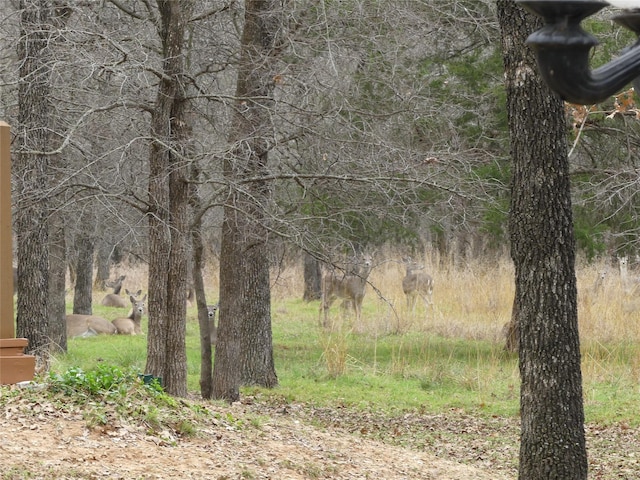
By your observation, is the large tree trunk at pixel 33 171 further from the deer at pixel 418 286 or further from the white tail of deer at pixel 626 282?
the white tail of deer at pixel 626 282

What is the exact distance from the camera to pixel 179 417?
7742 millimetres

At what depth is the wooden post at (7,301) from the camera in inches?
320

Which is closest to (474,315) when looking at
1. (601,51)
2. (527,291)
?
(601,51)

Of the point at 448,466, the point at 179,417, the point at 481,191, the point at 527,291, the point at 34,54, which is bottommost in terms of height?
the point at 448,466

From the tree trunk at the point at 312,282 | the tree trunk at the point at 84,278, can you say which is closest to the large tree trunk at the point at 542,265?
the tree trunk at the point at 84,278

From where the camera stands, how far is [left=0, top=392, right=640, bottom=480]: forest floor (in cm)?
645

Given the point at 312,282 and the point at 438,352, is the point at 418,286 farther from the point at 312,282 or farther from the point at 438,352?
the point at 312,282

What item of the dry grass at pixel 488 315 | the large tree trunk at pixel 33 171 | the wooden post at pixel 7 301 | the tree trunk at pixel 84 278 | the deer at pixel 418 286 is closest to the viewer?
the wooden post at pixel 7 301

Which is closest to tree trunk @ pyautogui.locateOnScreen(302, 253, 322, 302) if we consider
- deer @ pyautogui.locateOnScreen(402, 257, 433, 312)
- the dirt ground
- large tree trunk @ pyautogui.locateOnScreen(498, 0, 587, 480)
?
deer @ pyautogui.locateOnScreen(402, 257, 433, 312)

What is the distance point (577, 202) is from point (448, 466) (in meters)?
7.04

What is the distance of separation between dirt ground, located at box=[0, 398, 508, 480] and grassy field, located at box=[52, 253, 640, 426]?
82.7 inches

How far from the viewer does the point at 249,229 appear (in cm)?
1120

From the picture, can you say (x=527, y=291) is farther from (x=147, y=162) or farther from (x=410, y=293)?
(x=410, y=293)

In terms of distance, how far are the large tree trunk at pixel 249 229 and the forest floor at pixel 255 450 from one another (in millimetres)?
1918
